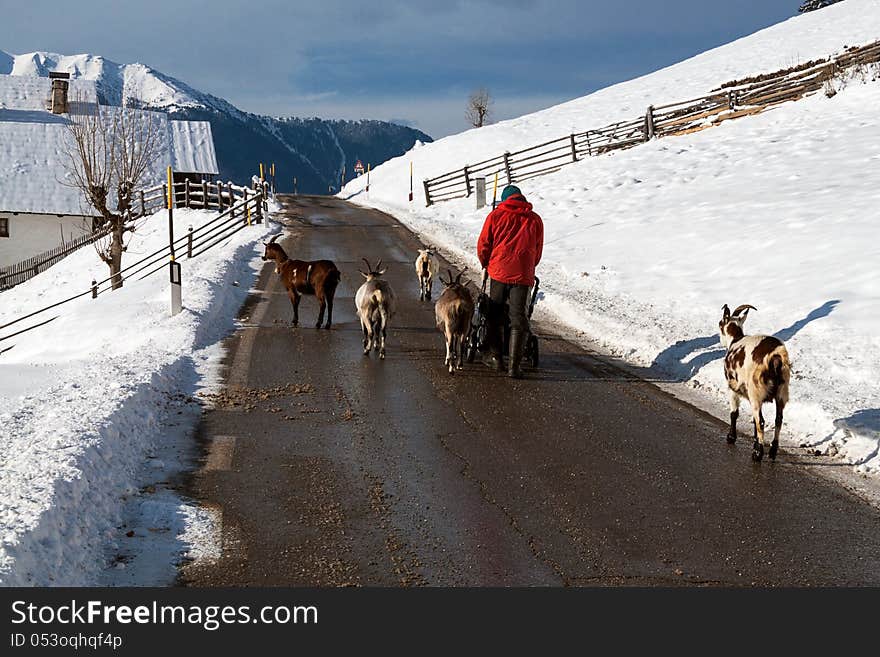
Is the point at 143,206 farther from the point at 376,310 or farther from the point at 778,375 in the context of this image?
the point at 778,375

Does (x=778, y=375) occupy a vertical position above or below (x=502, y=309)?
below

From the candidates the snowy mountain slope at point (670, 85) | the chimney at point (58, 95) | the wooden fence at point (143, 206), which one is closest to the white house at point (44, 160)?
the chimney at point (58, 95)

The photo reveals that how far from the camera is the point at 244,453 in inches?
281

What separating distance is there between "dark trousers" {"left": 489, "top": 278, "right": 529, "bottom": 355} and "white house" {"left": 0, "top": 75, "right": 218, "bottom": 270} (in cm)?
3533

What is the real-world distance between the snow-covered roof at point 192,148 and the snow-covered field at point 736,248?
15656mm

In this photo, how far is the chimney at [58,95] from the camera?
5047 cm

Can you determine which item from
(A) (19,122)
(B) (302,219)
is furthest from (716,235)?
(A) (19,122)

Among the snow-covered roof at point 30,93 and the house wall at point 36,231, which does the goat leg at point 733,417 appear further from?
the snow-covered roof at point 30,93

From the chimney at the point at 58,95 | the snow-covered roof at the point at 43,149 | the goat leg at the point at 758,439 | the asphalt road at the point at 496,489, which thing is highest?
the chimney at the point at 58,95

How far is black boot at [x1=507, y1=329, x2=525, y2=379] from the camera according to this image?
401 inches

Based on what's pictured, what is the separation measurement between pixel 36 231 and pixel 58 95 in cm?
1070

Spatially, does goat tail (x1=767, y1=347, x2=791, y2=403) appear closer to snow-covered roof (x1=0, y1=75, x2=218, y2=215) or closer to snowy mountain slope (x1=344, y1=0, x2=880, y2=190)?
snow-covered roof (x1=0, y1=75, x2=218, y2=215)

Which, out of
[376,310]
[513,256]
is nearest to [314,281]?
[376,310]

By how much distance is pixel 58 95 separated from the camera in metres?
50.7
